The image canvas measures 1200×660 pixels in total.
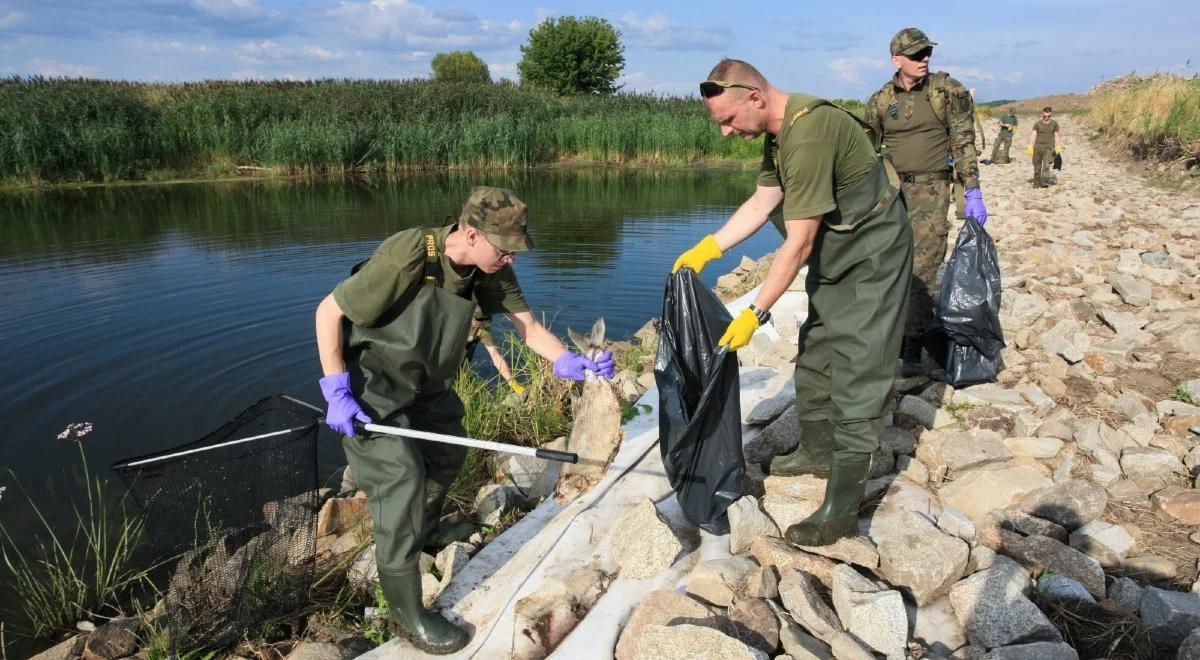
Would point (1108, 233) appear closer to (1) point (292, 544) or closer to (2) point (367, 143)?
(1) point (292, 544)

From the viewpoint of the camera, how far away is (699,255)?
3.31m

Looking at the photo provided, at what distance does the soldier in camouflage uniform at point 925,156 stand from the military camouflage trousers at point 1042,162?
35.9ft

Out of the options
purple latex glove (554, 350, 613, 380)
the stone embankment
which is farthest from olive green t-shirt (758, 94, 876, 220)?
the stone embankment

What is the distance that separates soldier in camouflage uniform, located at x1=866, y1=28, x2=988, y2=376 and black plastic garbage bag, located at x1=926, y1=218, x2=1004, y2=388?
170 mm

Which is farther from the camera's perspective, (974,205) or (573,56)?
(573,56)

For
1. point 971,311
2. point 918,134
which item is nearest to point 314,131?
point 918,134

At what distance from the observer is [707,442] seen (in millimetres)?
3141

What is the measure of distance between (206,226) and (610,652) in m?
13.6

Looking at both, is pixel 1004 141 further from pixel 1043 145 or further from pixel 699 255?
pixel 699 255

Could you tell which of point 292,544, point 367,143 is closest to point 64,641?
point 292,544

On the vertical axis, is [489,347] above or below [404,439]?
below

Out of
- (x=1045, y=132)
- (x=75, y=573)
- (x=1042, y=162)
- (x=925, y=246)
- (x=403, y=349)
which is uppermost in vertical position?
(x=1045, y=132)

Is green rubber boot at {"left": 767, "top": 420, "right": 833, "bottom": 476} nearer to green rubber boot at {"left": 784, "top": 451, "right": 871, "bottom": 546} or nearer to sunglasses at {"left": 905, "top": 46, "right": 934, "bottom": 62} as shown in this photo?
green rubber boot at {"left": 784, "top": 451, "right": 871, "bottom": 546}

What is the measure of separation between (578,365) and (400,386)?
88 cm
